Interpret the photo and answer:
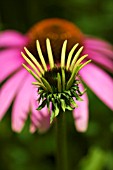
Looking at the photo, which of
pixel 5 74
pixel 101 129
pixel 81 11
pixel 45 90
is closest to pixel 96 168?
pixel 101 129

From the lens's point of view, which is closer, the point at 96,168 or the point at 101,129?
the point at 96,168

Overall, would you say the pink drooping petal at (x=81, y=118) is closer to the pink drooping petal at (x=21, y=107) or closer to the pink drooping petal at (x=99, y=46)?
the pink drooping petal at (x=21, y=107)

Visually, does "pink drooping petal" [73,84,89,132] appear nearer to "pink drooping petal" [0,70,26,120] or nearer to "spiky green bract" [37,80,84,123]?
"pink drooping petal" [0,70,26,120]

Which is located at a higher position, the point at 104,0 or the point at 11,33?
the point at 104,0

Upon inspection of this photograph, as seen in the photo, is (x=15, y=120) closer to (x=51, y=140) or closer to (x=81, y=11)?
(x=51, y=140)

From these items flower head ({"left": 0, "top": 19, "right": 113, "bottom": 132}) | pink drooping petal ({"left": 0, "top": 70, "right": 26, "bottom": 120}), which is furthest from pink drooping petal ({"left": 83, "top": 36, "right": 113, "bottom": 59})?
pink drooping petal ({"left": 0, "top": 70, "right": 26, "bottom": 120})

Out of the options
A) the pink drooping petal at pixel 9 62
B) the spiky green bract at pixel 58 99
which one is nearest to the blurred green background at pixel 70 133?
the pink drooping petal at pixel 9 62

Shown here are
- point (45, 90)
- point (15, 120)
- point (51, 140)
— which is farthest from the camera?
point (51, 140)

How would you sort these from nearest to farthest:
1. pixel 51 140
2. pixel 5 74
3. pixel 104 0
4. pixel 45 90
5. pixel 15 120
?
pixel 45 90
pixel 15 120
pixel 5 74
pixel 51 140
pixel 104 0
